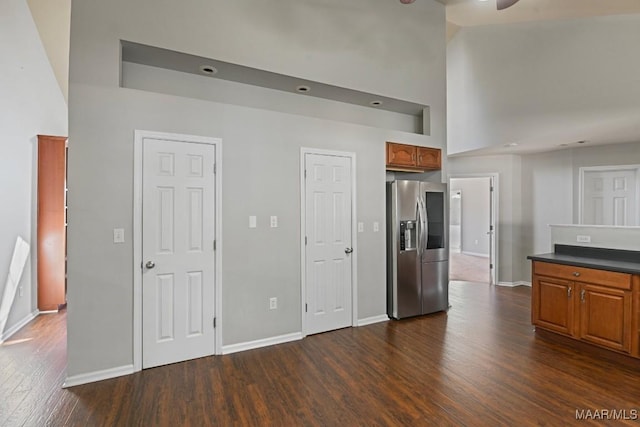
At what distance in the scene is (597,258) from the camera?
3514 millimetres

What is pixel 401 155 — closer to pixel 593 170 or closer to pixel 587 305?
pixel 587 305

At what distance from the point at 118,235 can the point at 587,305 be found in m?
4.47

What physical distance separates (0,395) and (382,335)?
11.1ft

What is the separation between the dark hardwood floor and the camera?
221cm

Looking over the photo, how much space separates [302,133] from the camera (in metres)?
3.66

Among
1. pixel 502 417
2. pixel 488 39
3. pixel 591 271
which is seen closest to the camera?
pixel 502 417

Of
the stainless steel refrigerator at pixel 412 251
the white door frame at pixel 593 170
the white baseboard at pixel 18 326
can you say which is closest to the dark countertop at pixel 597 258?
the stainless steel refrigerator at pixel 412 251

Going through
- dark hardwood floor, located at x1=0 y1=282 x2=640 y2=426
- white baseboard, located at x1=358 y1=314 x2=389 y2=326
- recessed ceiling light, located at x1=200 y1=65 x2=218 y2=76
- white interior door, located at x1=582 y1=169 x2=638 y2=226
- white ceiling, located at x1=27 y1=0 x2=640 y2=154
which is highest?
white ceiling, located at x1=27 y1=0 x2=640 y2=154

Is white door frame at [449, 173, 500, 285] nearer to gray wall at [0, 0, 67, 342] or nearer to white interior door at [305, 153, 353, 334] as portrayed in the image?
white interior door at [305, 153, 353, 334]

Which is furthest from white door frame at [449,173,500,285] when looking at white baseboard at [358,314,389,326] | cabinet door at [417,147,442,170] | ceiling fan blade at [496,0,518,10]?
ceiling fan blade at [496,0,518,10]

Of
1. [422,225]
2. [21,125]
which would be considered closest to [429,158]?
[422,225]

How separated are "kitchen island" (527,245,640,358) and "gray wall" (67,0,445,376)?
1.80m

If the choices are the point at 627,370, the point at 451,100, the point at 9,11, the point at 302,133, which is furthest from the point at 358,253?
the point at 9,11

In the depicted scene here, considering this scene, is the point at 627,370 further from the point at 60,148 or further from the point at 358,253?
the point at 60,148
